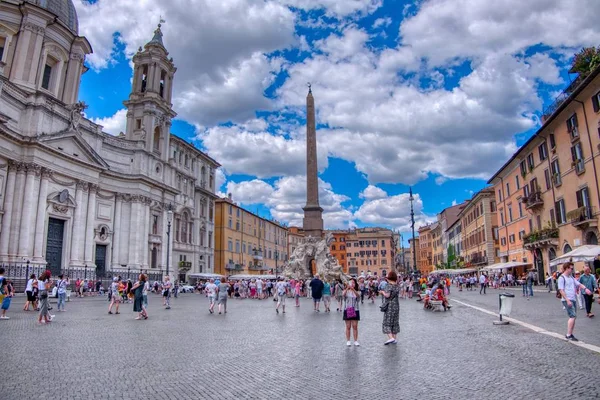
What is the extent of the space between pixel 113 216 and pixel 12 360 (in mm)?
35227

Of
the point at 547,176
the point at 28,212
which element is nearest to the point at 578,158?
the point at 547,176

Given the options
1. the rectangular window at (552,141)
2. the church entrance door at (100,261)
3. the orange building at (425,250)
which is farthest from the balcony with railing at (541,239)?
the orange building at (425,250)

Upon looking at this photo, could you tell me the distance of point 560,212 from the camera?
28.4 m

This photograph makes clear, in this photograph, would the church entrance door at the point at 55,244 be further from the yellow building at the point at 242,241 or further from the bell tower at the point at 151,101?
the yellow building at the point at 242,241

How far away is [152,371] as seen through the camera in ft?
20.4

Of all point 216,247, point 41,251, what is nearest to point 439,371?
point 41,251

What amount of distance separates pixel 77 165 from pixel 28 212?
20.0 feet

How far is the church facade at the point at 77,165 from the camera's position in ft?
99.5

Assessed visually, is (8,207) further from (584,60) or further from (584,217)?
(584,60)

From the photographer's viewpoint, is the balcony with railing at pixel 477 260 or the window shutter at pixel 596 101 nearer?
the window shutter at pixel 596 101

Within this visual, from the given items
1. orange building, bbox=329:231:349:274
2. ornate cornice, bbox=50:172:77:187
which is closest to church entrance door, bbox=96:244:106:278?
ornate cornice, bbox=50:172:77:187

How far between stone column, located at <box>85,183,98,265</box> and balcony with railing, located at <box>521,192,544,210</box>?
114ft

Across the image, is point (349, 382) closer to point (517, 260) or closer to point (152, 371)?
point (152, 371)

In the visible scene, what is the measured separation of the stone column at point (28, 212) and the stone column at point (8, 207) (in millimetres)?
750
